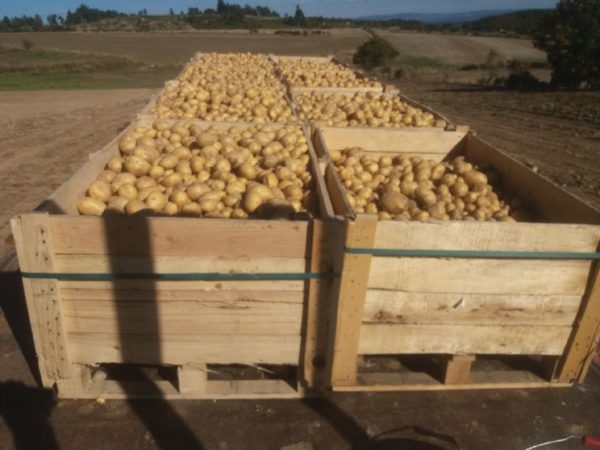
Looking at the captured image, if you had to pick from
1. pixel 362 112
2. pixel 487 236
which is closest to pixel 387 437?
pixel 487 236

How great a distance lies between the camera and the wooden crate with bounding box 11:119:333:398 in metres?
2.66

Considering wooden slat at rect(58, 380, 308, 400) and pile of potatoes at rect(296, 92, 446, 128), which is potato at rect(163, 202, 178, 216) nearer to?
wooden slat at rect(58, 380, 308, 400)

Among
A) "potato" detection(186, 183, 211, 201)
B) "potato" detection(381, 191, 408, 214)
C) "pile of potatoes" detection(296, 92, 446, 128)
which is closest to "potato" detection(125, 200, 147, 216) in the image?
"potato" detection(186, 183, 211, 201)

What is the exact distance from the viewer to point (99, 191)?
3598 mm

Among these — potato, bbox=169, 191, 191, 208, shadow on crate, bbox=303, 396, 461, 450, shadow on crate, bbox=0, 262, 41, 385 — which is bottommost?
shadow on crate, bbox=0, 262, 41, 385

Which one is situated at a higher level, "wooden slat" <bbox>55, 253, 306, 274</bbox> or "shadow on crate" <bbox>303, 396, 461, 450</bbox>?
"wooden slat" <bbox>55, 253, 306, 274</bbox>

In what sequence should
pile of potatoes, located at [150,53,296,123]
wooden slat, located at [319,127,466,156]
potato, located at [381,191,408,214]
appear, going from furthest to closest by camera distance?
pile of potatoes, located at [150,53,296,123], wooden slat, located at [319,127,466,156], potato, located at [381,191,408,214]

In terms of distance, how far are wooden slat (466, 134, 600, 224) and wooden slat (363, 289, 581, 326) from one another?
0.67 metres

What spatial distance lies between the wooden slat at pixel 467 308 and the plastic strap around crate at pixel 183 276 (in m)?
0.48

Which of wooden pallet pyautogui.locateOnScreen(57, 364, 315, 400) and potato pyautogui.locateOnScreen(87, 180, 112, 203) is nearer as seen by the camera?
wooden pallet pyautogui.locateOnScreen(57, 364, 315, 400)

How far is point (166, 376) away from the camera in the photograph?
3500mm

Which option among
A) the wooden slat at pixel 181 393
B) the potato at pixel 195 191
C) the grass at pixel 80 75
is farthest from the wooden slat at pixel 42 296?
the grass at pixel 80 75

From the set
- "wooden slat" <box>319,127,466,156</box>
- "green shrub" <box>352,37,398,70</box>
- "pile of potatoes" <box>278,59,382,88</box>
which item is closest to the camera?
"wooden slat" <box>319,127,466,156</box>

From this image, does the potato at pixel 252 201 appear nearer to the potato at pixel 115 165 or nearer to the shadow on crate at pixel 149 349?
the shadow on crate at pixel 149 349
